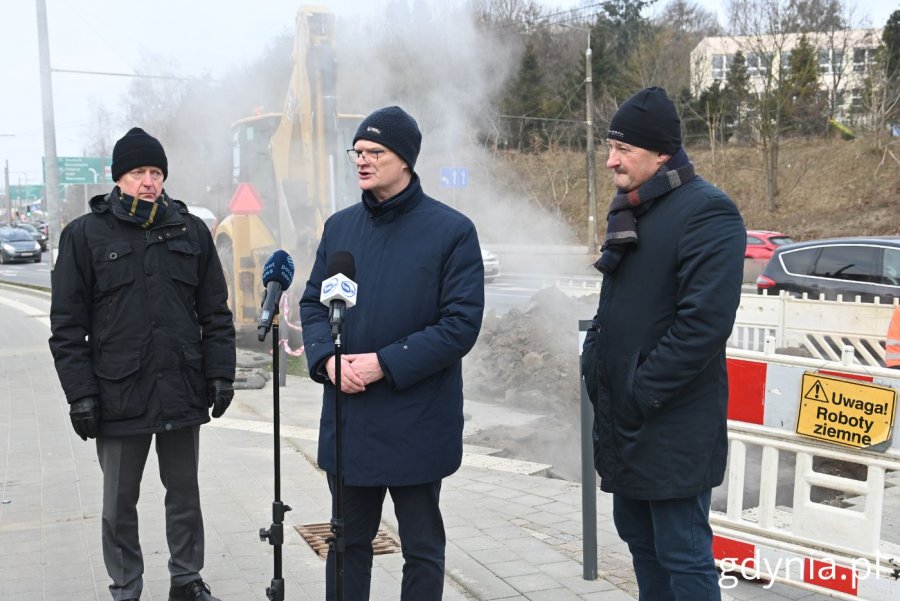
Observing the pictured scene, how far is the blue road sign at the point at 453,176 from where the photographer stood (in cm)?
1800

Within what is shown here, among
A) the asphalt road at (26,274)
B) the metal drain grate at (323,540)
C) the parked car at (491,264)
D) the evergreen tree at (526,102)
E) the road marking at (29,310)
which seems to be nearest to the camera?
the metal drain grate at (323,540)

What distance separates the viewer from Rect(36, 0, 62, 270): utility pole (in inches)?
747

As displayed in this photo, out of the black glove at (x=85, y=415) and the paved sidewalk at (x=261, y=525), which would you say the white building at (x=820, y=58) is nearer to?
the paved sidewalk at (x=261, y=525)

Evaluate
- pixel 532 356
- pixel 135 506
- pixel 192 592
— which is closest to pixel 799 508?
pixel 192 592

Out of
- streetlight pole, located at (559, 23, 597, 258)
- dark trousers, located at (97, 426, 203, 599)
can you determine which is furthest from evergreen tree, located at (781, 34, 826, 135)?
dark trousers, located at (97, 426, 203, 599)

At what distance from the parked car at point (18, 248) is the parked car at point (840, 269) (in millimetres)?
39894

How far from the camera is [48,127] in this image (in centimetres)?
1941

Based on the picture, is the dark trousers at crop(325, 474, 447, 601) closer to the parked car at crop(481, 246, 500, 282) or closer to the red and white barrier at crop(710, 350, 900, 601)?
the red and white barrier at crop(710, 350, 900, 601)

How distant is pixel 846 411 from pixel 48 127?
62.0ft

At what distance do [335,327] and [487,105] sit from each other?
16774 mm

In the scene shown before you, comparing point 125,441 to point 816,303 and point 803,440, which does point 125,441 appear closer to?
point 803,440

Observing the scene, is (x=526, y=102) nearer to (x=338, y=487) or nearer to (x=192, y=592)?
(x=192, y=592)

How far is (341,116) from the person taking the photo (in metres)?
12.6

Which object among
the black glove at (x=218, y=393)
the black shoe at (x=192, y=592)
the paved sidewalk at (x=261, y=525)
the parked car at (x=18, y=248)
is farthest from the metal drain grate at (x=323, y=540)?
the parked car at (x=18, y=248)
